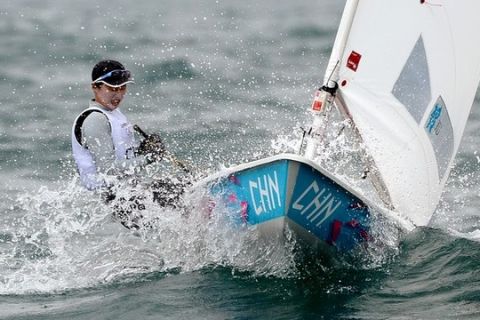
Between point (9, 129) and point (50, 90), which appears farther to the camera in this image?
point (50, 90)

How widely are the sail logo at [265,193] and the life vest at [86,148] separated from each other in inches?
37.1

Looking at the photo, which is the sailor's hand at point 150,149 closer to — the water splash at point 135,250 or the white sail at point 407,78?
the water splash at point 135,250

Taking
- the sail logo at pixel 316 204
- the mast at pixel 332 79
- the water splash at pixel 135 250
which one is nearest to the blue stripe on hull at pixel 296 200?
the sail logo at pixel 316 204

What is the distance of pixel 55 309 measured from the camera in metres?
6.24

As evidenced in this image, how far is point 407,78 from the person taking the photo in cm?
679

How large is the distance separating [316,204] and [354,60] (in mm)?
1028

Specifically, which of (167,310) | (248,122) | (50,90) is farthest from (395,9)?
(50,90)

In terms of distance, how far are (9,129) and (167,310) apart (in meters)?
4.96

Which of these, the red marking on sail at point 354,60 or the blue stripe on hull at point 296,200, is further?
the red marking on sail at point 354,60

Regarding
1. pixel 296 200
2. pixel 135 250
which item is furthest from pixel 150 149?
pixel 296 200

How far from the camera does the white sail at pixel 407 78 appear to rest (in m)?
6.54

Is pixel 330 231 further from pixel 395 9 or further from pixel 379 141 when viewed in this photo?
pixel 395 9

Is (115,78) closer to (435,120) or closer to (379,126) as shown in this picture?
(379,126)

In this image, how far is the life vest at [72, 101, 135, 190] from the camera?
6.43 meters
